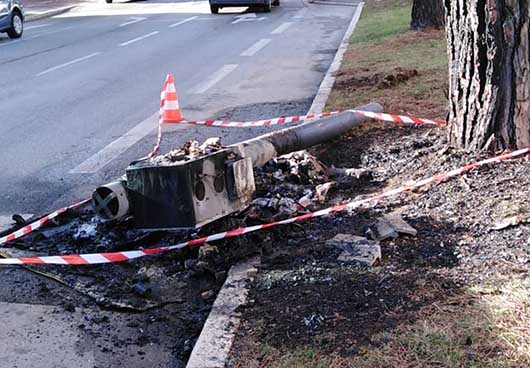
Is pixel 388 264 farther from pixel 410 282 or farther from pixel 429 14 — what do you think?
pixel 429 14

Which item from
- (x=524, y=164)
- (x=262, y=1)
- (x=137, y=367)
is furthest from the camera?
(x=262, y=1)

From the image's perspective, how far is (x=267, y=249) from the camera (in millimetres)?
4938

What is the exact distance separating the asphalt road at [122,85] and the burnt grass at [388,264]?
9.02 feet

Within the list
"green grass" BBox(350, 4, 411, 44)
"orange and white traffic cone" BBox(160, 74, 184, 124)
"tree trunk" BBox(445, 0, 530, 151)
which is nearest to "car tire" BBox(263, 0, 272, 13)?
"green grass" BBox(350, 4, 411, 44)

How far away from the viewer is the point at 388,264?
4465mm

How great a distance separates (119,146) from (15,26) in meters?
14.5

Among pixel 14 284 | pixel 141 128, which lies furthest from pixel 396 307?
pixel 141 128

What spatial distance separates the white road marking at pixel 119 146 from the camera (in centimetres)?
768

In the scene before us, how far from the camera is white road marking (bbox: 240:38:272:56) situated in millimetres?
16203

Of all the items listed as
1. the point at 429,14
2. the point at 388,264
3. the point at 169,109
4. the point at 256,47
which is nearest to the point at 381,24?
the point at 429,14

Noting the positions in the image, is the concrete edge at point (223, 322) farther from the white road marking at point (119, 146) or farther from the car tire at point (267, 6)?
the car tire at point (267, 6)

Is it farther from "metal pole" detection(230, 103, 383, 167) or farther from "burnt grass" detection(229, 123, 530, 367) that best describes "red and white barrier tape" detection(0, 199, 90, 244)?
"burnt grass" detection(229, 123, 530, 367)

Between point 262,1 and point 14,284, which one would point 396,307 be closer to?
point 14,284

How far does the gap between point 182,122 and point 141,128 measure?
0.56 m
